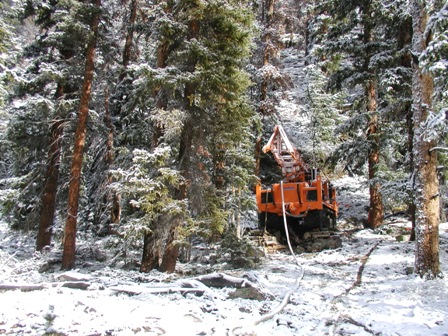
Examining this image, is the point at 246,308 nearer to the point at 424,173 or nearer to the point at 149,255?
the point at 149,255

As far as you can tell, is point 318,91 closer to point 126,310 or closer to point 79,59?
point 79,59

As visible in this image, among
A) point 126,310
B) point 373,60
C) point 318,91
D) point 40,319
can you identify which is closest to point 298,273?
point 126,310

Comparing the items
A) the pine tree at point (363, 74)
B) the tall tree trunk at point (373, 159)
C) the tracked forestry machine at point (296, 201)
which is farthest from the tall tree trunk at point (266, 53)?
the tall tree trunk at point (373, 159)

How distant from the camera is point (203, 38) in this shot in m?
9.88

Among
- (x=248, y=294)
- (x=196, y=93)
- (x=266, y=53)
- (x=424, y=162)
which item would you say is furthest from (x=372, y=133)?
(x=248, y=294)

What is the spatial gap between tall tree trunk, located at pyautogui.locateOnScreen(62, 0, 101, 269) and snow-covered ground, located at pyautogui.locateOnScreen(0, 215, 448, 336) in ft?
5.58

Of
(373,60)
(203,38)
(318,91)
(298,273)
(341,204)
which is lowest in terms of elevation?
(298,273)

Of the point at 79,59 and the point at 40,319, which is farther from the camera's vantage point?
the point at 79,59

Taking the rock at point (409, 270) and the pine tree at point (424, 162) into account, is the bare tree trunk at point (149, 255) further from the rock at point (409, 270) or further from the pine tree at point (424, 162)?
the pine tree at point (424, 162)

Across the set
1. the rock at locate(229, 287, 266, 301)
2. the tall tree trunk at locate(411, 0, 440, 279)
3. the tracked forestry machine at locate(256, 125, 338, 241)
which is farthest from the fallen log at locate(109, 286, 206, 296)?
the tracked forestry machine at locate(256, 125, 338, 241)

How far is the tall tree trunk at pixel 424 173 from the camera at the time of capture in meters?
7.60

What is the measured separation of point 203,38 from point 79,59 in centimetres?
527

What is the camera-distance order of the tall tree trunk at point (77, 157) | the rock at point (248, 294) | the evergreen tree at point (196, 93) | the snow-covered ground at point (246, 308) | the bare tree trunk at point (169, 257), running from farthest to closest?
the tall tree trunk at point (77, 157), the bare tree trunk at point (169, 257), the evergreen tree at point (196, 93), the rock at point (248, 294), the snow-covered ground at point (246, 308)

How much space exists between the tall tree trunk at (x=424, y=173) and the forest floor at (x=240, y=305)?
48 centimetres
